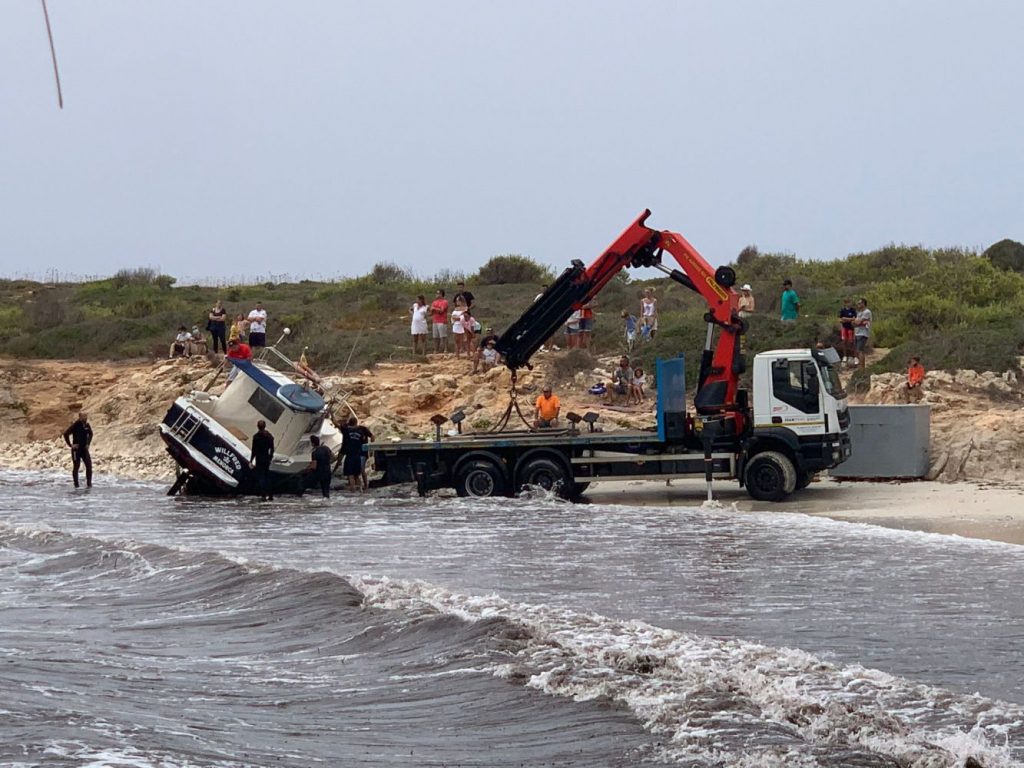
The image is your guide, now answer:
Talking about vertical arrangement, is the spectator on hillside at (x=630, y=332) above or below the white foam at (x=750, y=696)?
above

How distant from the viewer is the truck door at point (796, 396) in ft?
73.5

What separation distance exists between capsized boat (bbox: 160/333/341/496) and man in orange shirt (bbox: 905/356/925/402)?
1090cm

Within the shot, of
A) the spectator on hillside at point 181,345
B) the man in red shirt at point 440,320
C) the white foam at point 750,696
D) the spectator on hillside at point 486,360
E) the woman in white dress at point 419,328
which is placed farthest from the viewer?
the spectator on hillside at point 181,345

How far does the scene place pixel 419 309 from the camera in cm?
3647

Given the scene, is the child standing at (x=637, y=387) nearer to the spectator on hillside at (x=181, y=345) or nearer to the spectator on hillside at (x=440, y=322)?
the spectator on hillside at (x=440, y=322)

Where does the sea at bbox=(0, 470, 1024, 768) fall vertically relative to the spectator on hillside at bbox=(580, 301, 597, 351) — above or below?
below

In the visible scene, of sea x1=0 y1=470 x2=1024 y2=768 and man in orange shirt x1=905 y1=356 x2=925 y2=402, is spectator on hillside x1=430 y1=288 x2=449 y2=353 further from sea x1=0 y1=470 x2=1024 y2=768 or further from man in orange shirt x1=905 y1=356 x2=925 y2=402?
sea x1=0 y1=470 x2=1024 y2=768

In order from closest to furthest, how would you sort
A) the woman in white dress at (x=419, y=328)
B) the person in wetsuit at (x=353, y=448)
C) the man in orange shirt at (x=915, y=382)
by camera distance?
the person in wetsuit at (x=353, y=448)
the man in orange shirt at (x=915, y=382)
the woman in white dress at (x=419, y=328)

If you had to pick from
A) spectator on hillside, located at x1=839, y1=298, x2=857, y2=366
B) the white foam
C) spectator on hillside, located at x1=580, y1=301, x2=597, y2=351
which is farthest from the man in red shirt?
the white foam

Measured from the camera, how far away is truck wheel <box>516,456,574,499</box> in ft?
77.8

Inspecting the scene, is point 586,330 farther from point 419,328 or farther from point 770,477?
point 770,477

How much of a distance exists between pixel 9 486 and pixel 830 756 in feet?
80.6

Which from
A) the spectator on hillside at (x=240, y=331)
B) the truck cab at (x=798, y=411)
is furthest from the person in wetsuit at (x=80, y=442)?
the truck cab at (x=798, y=411)

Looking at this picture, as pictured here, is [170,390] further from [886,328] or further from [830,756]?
[830,756]
